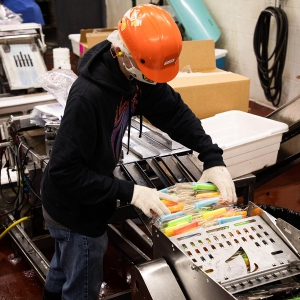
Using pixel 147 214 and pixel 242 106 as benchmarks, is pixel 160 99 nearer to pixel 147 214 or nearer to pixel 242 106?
pixel 147 214

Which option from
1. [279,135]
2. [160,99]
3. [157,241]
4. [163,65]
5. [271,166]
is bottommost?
[271,166]

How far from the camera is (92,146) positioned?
1507mm

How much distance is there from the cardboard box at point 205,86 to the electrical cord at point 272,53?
155 centimetres

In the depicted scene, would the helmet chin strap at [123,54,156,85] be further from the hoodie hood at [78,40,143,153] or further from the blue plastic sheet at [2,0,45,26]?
the blue plastic sheet at [2,0,45,26]

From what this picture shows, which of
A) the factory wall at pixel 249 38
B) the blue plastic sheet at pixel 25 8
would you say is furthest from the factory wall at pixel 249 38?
the blue plastic sheet at pixel 25 8

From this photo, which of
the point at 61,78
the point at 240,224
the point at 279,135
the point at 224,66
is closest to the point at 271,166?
the point at 279,135

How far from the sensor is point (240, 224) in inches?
58.6

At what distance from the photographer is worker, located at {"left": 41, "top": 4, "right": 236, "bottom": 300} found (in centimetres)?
146

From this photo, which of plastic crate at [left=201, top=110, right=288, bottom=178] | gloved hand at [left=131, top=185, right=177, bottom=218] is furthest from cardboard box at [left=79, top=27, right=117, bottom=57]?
gloved hand at [left=131, top=185, right=177, bottom=218]

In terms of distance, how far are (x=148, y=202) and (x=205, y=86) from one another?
5.35 ft

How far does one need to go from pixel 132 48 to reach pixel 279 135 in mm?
1777

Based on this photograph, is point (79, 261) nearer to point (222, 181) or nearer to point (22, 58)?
point (222, 181)

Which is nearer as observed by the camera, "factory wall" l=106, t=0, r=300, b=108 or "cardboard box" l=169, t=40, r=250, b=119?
"cardboard box" l=169, t=40, r=250, b=119

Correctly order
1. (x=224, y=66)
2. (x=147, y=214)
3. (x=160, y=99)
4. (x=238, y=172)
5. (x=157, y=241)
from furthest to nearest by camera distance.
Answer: (x=224, y=66), (x=238, y=172), (x=160, y=99), (x=147, y=214), (x=157, y=241)
